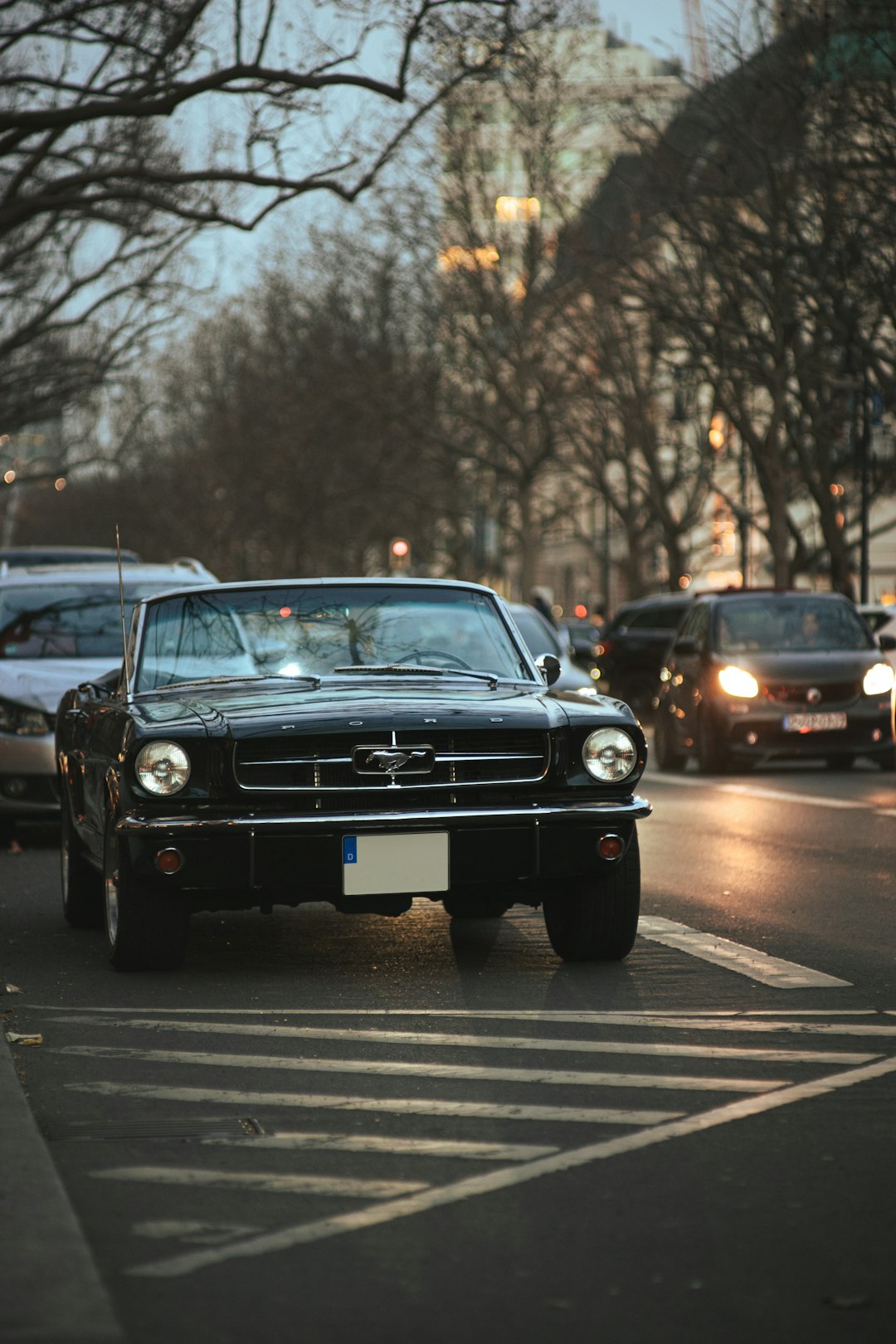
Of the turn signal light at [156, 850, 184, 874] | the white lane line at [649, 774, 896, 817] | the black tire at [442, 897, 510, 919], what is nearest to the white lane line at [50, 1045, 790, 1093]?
the turn signal light at [156, 850, 184, 874]

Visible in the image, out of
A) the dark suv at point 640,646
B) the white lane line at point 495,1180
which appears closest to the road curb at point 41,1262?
the white lane line at point 495,1180

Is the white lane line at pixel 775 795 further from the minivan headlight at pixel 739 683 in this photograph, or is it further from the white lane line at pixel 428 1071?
the white lane line at pixel 428 1071

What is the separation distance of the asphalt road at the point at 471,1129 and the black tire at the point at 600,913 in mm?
136

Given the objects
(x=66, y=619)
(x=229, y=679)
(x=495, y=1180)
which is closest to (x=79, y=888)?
(x=229, y=679)

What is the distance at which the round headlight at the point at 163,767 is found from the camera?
758 centimetres

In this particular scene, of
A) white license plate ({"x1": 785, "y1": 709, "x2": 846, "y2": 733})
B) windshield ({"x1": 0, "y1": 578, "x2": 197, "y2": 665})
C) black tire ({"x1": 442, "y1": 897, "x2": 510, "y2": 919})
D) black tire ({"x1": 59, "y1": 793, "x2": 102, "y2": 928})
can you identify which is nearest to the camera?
black tire ({"x1": 442, "y1": 897, "x2": 510, "y2": 919})

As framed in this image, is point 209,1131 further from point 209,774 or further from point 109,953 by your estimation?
point 109,953

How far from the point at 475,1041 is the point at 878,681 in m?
13.7

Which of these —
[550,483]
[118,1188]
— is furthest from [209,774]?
[550,483]

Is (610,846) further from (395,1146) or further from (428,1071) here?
(395,1146)

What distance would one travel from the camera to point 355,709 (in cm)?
771

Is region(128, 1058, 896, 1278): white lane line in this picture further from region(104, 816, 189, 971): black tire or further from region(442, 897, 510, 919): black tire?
region(104, 816, 189, 971): black tire

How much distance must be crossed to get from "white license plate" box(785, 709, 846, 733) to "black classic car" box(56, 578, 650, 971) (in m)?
11.5

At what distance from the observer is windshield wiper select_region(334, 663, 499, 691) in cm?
847
